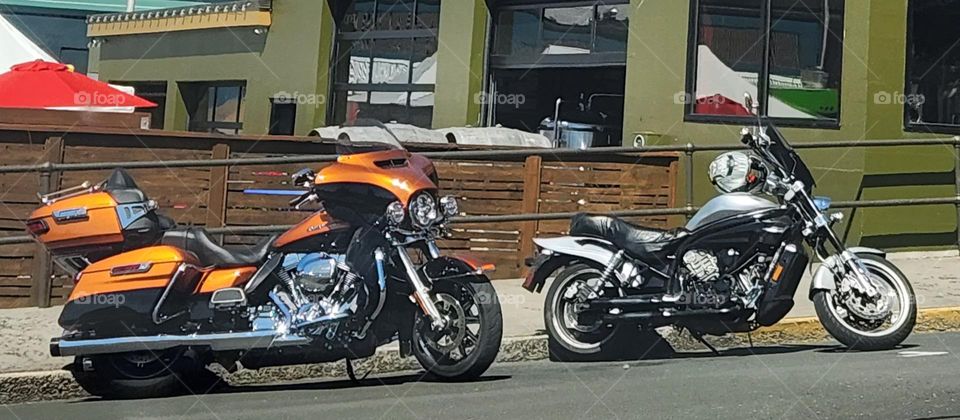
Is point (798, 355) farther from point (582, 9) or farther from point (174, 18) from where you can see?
point (174, 18)

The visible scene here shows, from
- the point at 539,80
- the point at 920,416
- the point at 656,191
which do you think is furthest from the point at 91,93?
the point at 920,416

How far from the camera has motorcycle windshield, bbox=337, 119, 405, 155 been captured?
6770mm

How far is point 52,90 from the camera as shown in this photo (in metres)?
13.4

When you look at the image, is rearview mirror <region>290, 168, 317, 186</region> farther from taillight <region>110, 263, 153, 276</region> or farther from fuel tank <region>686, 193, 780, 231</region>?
fuel tank <region>686, 193, 780, 231</region>

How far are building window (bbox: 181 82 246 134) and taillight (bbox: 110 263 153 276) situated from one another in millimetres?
11200

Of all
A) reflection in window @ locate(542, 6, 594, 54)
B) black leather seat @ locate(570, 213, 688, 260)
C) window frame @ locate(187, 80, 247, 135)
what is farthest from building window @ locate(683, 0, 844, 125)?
window frame @ locate(187, 80, 247, 135)

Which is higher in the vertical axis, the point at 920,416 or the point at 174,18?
the point at 174,18

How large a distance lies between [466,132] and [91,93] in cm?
482

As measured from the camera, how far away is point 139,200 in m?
6.77

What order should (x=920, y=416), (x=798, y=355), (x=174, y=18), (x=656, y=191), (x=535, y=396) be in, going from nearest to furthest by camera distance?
1. (x=920, y=416)
2. (x=535, y=396)
3. (x=798, y=355)
4. (x=656, y=191)
5. (x=174, y=18)

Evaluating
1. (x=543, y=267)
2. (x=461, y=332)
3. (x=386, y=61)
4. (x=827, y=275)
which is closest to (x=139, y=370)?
(x=461, y=332)

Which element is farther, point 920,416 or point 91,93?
point 91,93

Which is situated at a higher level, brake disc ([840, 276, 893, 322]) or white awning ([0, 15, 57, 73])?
white awning ([0, 15, 57, 73])

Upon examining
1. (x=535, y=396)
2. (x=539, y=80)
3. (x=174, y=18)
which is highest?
(x=174, y=18)
